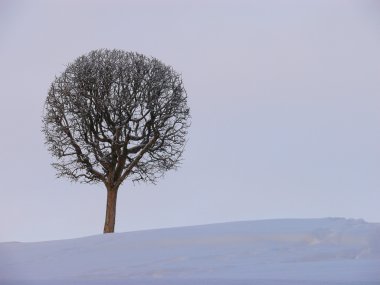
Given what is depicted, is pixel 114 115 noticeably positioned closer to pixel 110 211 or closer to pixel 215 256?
pixel 110 211

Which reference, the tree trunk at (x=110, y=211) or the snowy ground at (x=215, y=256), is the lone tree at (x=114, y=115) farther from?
the snowy ground at (x=215, y=256)

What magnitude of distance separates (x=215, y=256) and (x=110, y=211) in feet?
45.0

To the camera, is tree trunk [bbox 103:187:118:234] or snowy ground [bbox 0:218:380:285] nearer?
snowy ground [bbox 0:218:380:285]

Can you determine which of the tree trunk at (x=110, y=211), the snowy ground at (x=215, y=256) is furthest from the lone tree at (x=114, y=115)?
the snowy ground at (x=215, y=256)

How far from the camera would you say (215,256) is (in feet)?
20.6

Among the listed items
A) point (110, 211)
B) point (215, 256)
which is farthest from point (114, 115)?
point (215, 256)

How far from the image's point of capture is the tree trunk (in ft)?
63.9

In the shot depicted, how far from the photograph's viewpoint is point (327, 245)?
6.41m

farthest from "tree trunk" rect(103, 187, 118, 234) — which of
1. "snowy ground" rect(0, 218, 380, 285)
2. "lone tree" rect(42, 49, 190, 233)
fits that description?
"snowy ground" rect(0, 218, 380, 285)

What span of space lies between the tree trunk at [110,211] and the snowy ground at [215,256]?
36.0 feet

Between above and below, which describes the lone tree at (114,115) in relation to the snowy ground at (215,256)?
above

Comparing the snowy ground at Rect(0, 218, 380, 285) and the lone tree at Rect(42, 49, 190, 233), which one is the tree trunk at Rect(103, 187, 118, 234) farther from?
the snowy ground at Rect(0, 218, 380, 285)

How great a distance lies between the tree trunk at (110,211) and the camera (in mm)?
19469

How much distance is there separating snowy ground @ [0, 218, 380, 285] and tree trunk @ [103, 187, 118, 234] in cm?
1099
